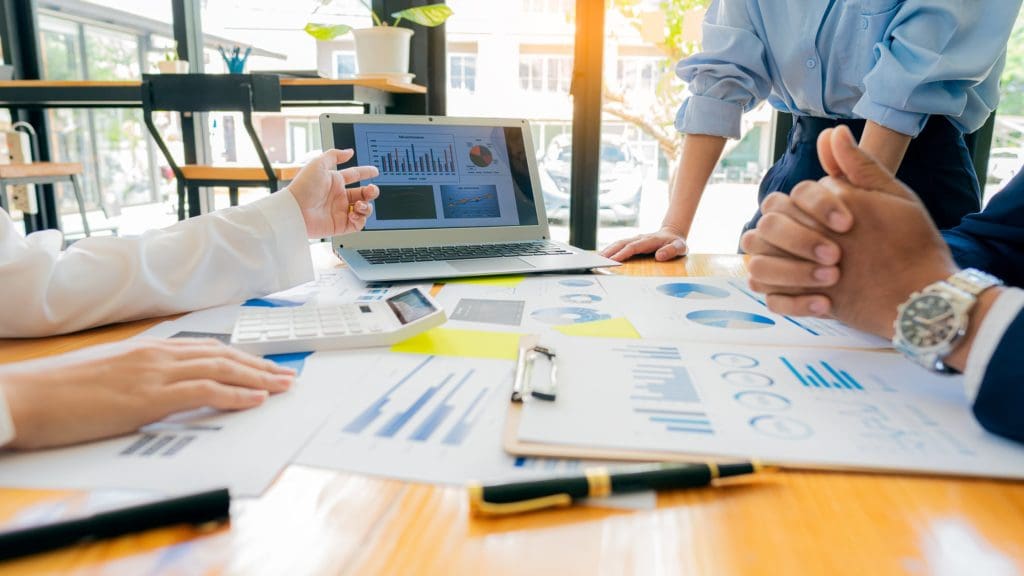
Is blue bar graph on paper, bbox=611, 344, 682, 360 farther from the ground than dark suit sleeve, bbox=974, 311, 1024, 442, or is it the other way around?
dark suit sleeve, bbox=974, 311, 1024, 442

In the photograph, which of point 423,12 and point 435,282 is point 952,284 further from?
point 423,12

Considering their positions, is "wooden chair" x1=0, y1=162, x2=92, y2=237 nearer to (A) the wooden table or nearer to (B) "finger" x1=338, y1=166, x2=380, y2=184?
(B) "finger" x1=338, y1=166, x2=380, y2=184

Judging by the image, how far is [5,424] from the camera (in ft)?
1.30

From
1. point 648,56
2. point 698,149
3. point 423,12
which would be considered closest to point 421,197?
point 698,149

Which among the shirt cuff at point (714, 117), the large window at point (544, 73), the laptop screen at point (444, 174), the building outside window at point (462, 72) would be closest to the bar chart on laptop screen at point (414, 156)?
the laptop screen at point (444, 174)

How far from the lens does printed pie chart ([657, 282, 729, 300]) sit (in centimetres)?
87

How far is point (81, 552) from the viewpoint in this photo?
319 mm

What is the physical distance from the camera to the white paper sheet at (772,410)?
422 mm

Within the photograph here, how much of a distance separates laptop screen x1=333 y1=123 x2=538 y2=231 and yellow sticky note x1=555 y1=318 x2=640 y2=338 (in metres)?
0.49

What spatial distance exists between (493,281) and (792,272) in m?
0.46

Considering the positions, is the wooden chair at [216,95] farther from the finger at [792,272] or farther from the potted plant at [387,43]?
the finger at [792,272]

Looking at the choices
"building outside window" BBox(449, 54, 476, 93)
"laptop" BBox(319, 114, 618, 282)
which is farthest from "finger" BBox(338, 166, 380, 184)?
"building outside window" BBox(449, 54, 476, 93)

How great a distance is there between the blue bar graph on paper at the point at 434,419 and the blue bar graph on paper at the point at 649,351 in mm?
174

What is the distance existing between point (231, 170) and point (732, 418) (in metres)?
2.47
